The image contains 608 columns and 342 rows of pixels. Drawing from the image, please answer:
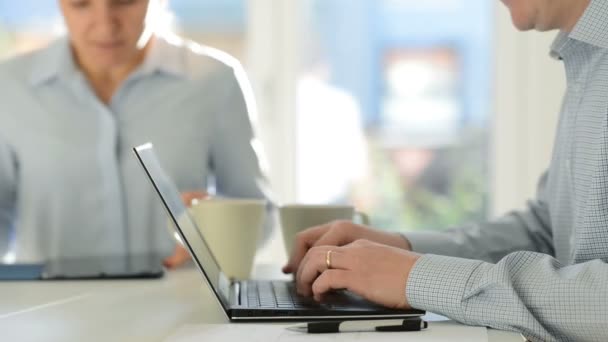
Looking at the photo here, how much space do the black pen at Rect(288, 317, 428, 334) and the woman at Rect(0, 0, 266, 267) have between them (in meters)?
0.90

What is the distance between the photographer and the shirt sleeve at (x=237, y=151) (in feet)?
6.52

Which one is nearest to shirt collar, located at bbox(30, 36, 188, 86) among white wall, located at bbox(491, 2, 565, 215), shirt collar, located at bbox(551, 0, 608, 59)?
shirt collar, located at bbox(551, 0, 608, 59)

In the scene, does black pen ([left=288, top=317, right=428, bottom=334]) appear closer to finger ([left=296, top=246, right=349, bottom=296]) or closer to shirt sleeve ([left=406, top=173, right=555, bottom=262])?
finger ([left=296, top=246, right=349, bottom=296])

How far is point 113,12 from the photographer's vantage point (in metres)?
1.83

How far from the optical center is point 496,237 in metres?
1.53

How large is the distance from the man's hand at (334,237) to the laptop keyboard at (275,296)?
0.05 m

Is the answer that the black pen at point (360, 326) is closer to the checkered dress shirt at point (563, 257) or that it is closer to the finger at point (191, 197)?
the checkered dress shirt at point (563, 257)

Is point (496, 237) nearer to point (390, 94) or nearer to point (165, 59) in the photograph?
point (165, 59)

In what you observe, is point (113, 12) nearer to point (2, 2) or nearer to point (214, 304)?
point (214, 304)

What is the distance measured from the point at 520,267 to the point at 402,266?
134 mm

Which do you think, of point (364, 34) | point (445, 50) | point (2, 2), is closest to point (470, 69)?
point (445, 50)

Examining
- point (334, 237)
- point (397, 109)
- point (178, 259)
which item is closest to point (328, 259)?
point (334, 237)

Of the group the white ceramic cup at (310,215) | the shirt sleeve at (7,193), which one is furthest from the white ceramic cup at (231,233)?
the shirt sleeve at (7,193)

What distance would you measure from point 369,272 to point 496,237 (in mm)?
486
